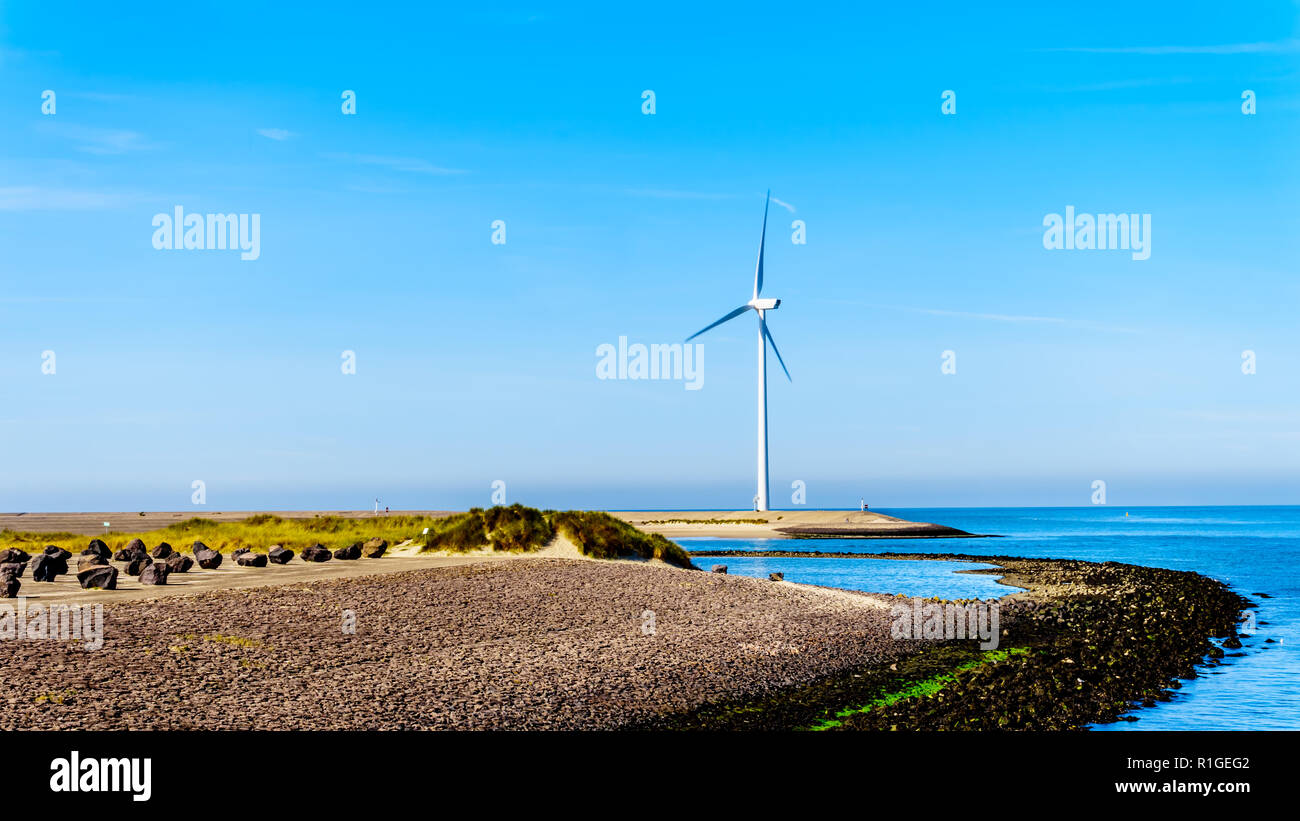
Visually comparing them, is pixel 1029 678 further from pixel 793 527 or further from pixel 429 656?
pixel 793 527

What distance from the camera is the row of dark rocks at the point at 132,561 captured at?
27656 mm

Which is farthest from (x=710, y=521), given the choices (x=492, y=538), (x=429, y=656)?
(x=429, y=656)

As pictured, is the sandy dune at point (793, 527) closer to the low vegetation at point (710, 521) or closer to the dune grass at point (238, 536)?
the low vegetation at point (710, 521)

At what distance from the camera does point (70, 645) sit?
1802cm

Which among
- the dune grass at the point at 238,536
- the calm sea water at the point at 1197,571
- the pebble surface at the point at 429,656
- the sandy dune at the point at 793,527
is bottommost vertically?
the sandy dune at the point at 793,527

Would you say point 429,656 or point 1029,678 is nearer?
point 429,656

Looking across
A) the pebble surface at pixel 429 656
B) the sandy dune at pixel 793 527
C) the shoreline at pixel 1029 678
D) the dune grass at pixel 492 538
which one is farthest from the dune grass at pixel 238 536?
the sandy dune at pixel 793 527

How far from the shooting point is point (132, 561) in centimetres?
3222

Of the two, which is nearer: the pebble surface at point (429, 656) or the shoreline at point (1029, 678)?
the pebble surface at point (429, 656)

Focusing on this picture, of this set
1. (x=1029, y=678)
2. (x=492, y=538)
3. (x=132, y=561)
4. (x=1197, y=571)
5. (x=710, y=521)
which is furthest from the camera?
(x=710, y=521)
